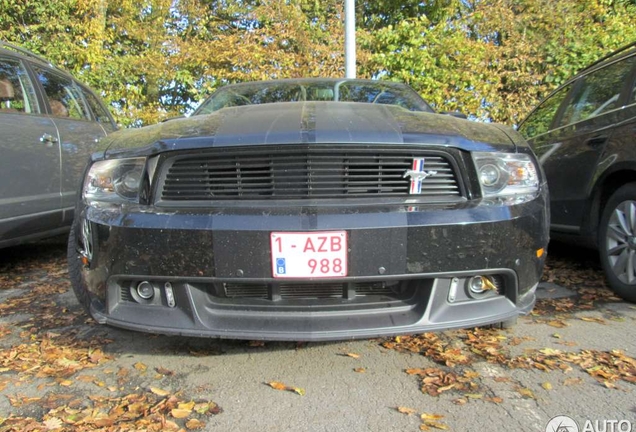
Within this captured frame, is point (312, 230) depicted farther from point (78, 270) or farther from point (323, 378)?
point (78, 270)

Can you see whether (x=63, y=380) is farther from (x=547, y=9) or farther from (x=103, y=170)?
(x=547, y=9)

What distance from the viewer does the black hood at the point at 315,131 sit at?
6.32 ft

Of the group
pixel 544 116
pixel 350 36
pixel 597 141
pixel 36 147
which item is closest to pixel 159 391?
pixel 36 147

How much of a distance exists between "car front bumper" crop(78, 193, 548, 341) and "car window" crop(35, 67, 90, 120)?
2945 millimetres

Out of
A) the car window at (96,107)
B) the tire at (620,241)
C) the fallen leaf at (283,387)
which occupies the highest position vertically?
the car window at (96,107)

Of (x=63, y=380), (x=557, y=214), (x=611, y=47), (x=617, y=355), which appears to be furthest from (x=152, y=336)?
(x=611, y=47)

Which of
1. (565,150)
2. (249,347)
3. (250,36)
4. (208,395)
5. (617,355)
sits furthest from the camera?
(250,36)

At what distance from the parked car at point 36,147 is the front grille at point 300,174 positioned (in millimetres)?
1642

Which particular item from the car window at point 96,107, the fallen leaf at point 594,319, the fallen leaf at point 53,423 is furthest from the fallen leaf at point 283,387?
the car window at point 96,107

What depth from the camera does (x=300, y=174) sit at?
1925 millimetres

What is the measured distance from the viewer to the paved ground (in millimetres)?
1750

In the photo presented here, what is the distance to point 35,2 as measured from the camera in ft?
30.2

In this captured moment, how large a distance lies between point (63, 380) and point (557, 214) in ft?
11.7

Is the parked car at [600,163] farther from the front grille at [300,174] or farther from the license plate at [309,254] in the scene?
the license plate at [309,254]
